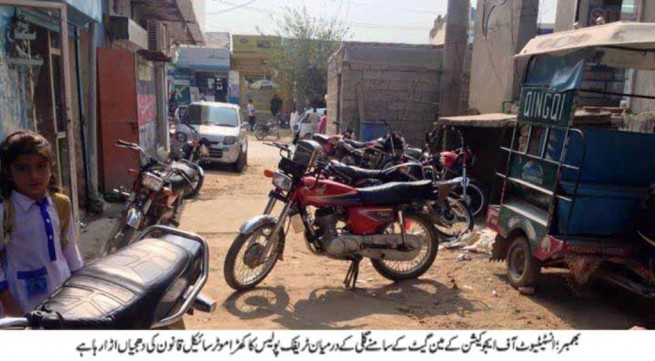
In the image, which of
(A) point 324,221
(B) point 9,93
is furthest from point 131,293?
(B) point 9,93

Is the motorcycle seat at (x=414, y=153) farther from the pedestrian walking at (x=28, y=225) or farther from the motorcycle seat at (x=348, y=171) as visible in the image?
the pedestrian walking at (x=28, y=225)

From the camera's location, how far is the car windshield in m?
12.5

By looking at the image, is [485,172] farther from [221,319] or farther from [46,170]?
[46,170]

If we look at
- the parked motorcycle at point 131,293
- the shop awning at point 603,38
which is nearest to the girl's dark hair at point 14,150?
the parked motorcycle at point 131,293

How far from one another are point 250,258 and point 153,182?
1.38 m

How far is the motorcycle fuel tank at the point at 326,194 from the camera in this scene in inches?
181

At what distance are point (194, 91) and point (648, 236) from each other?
29609 millimetres

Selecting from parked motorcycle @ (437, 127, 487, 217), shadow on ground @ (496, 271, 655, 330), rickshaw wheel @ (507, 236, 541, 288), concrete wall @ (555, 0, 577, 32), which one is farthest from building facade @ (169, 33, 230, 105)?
shadow on ground @ (496, 271, 655, 330)

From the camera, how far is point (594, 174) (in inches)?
188

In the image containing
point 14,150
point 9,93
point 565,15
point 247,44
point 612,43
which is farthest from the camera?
point 247,44

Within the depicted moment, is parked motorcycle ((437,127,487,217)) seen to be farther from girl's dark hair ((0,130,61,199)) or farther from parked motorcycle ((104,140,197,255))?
girl's dark hair ((0,130,61,199))

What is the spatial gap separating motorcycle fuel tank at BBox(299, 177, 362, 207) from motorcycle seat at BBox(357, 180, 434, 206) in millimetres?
100

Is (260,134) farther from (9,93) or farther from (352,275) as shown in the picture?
(352,275)

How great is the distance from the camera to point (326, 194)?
183 inches
